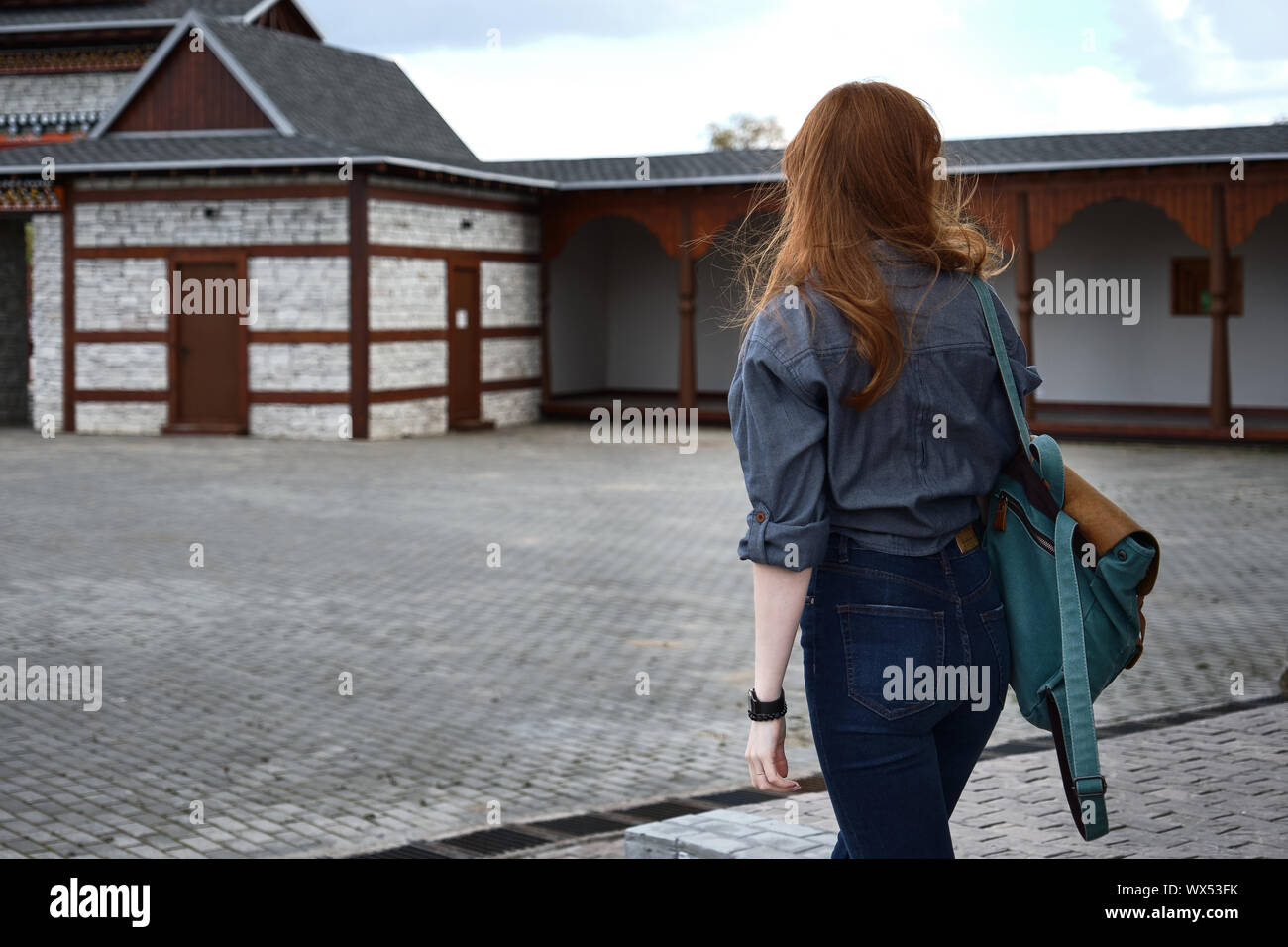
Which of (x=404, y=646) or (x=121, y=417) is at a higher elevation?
(x=121, y=417)

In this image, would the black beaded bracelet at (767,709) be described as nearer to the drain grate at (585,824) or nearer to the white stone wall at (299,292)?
the drain grate at (585,824)

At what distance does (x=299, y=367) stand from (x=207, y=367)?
1628 mm

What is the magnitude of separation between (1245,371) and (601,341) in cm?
1156

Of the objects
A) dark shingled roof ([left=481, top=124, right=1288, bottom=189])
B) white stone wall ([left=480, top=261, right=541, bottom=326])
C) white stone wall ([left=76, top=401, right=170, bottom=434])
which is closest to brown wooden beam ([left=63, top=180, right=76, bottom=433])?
white stone wall ([left=76, top=401, right=170, bottom=434])

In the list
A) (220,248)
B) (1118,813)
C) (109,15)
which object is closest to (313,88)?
(220,248)

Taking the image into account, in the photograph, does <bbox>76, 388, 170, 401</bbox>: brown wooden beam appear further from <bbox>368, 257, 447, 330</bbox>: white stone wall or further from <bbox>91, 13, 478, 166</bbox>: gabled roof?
<bbox>91, 13, 478, 166</bbox>: gabled roof

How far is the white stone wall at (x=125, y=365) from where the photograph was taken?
74.6 feet

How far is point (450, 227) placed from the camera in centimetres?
Result: 2345

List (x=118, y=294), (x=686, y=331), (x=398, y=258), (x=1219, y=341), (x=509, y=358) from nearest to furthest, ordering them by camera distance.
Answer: (x=1219, y=341), (x=398, y=258), (x=118, y=294), (x=686, y=331), (x=509, y=358)

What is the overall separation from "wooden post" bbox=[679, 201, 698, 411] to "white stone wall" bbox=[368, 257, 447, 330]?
3.94 meters

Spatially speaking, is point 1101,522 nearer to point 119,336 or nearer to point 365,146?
point 365,146

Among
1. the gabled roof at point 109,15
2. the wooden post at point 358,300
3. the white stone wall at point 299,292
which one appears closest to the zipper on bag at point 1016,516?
the wooden post at point 358,300
